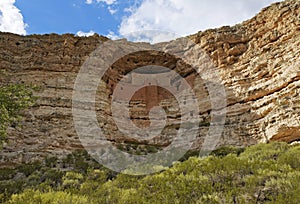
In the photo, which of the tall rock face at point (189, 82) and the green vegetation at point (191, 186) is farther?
the tall rock face at point (189, 82)

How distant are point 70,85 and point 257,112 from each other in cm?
1136

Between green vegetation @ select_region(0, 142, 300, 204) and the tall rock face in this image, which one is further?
the tall rock face

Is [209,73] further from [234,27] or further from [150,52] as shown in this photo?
[150,52]

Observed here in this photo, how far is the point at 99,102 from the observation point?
20578mm

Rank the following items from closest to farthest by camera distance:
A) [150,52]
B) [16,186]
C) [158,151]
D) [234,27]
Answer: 1. [16,186]
2. [158,151]
3. [234,27]
4. [150,52]

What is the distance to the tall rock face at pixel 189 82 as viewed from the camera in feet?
52.4

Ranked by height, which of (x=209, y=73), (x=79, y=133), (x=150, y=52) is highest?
(x=150, y=52)

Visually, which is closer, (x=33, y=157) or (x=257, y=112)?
(x=33, y=157)

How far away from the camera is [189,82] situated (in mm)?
23141

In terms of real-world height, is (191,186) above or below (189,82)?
below

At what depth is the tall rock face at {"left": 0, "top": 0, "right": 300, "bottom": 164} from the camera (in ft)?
52.4

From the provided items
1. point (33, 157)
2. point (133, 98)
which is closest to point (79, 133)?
point (33, 157)

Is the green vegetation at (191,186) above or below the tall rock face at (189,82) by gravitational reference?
below

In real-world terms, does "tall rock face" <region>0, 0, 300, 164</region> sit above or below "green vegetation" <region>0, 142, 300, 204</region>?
above
